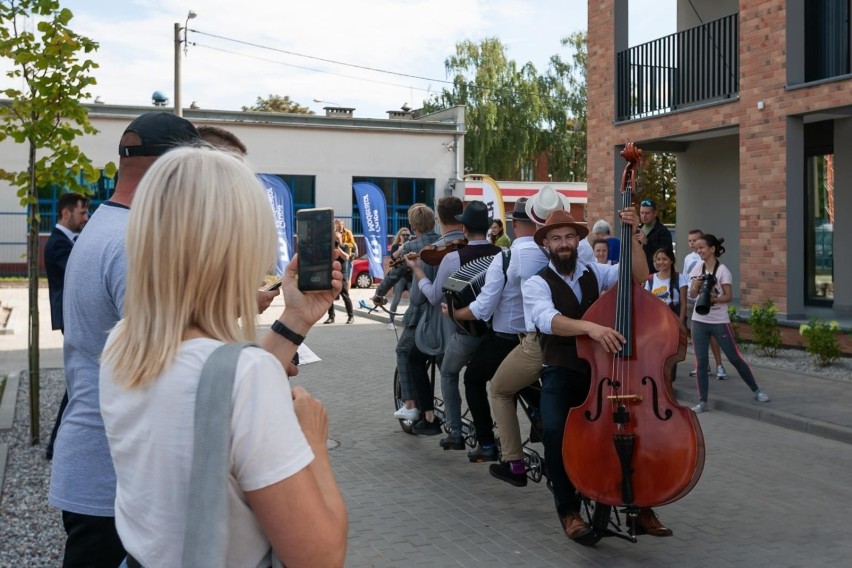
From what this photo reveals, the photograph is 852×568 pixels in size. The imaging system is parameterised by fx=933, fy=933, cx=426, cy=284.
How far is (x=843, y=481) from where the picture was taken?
23.0ft

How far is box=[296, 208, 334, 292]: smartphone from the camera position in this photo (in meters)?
2.13

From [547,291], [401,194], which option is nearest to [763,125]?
[547,291]

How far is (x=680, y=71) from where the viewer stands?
17.5 meters

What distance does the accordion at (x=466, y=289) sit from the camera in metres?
6.72

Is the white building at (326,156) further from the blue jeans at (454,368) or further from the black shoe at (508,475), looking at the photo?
the black shoe at (508,475)

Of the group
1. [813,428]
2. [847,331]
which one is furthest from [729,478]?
[847,331]

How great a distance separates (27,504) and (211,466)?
16.7 feet

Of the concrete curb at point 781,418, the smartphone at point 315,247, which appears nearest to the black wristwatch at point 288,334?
the smartphone at point 315,247

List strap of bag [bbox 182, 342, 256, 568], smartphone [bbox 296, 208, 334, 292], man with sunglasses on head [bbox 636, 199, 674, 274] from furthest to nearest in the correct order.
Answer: man with sunglasses on head [bbox 636, 199, 674, 274], smartphone [bbox 296, 208, 334, 292], strap of bag [bbox 182, 342, 256, 568]

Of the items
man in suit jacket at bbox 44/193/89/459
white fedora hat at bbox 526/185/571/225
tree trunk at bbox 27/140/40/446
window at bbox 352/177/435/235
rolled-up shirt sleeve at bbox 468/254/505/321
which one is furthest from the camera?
window at bbox 352/177/435/235

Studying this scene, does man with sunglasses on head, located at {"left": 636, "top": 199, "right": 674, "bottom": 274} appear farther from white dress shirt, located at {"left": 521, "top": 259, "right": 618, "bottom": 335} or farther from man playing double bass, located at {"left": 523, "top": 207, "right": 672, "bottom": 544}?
man playing double bass, located at {"left": 523, "top": 207, "right": 672, "bottom": 544}

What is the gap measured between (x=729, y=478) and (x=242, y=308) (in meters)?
6.10

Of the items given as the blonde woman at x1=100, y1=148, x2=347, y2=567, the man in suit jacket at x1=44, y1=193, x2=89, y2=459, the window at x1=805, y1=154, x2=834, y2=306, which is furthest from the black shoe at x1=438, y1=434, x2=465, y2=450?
the window at x1=805, y1=154, x2=834, y2=306

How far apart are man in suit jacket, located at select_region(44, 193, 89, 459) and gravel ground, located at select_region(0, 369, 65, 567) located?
0.26 meters
